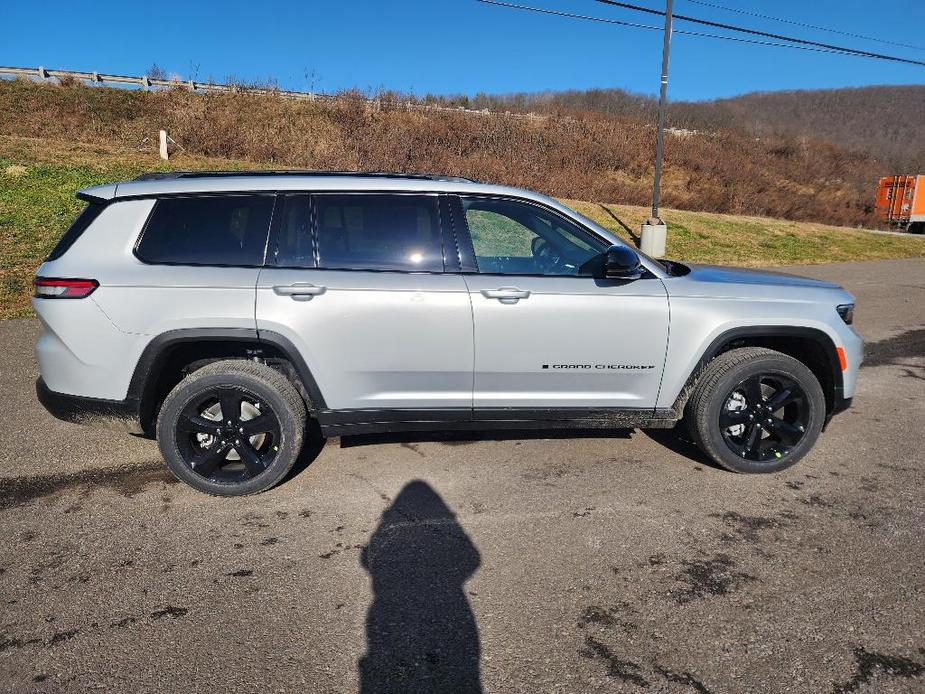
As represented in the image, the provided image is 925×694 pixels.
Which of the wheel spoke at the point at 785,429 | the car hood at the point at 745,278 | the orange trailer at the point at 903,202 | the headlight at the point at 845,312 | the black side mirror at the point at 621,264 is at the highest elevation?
the orange trailer at the point at 903,202

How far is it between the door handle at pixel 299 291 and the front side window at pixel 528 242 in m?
0.95

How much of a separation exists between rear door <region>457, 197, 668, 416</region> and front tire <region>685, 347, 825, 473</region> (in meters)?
0.37

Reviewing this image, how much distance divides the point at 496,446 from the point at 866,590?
2253mm

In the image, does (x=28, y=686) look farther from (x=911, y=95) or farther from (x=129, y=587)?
(x=911, y=95)

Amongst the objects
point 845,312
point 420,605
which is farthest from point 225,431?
point 845,312

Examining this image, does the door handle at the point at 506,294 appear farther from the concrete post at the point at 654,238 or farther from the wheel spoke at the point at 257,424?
the concrete post at the point at 654,238

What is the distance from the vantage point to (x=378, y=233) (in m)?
3.73

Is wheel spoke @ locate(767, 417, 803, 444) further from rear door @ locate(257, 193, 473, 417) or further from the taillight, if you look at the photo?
the taillight

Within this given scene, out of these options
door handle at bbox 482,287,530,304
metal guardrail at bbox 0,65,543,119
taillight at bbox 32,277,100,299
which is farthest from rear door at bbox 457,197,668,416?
metal guardrail at bbox 0,65,543,119

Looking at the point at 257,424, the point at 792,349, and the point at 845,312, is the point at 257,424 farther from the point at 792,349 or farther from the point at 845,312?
the point at 845,312

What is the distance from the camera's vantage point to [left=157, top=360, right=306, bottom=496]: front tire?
356cm

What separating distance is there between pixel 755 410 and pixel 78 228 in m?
4.14

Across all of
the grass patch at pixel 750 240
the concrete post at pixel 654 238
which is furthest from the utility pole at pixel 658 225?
the grass patch at pixel 750 240

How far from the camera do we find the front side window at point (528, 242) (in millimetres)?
3820
